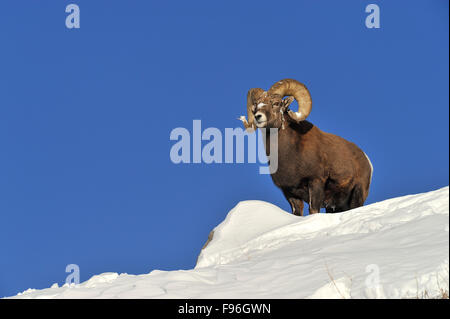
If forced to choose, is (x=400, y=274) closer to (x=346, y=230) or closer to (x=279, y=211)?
(x=346, y=230)

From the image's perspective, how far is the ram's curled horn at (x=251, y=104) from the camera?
13.2 metres

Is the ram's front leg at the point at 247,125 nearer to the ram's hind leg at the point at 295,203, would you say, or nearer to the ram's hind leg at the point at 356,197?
the ram's hind leg at the point at 295,203

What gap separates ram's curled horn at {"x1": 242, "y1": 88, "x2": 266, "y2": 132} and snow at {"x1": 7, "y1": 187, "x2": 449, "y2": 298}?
3.41 m

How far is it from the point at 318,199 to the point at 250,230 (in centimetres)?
284

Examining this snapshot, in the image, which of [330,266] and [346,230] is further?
[346,230]

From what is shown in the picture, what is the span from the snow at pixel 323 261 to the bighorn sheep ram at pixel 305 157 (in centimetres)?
250

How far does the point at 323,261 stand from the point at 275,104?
20.9 ft

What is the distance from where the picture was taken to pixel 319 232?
8.91 m

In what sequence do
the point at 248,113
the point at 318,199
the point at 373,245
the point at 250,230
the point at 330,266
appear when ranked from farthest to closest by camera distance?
the point at 248,113 < the point at 318,199 < the point at 250,230 < the point at 373,245 < the point at 330,266

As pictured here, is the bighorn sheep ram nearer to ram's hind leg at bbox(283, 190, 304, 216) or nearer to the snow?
ram's hind leg at bbox(283, 190, 304, 216)

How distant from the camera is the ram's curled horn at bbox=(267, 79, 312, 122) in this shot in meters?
13.2

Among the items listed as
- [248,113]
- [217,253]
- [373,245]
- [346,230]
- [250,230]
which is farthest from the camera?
[248,113]
